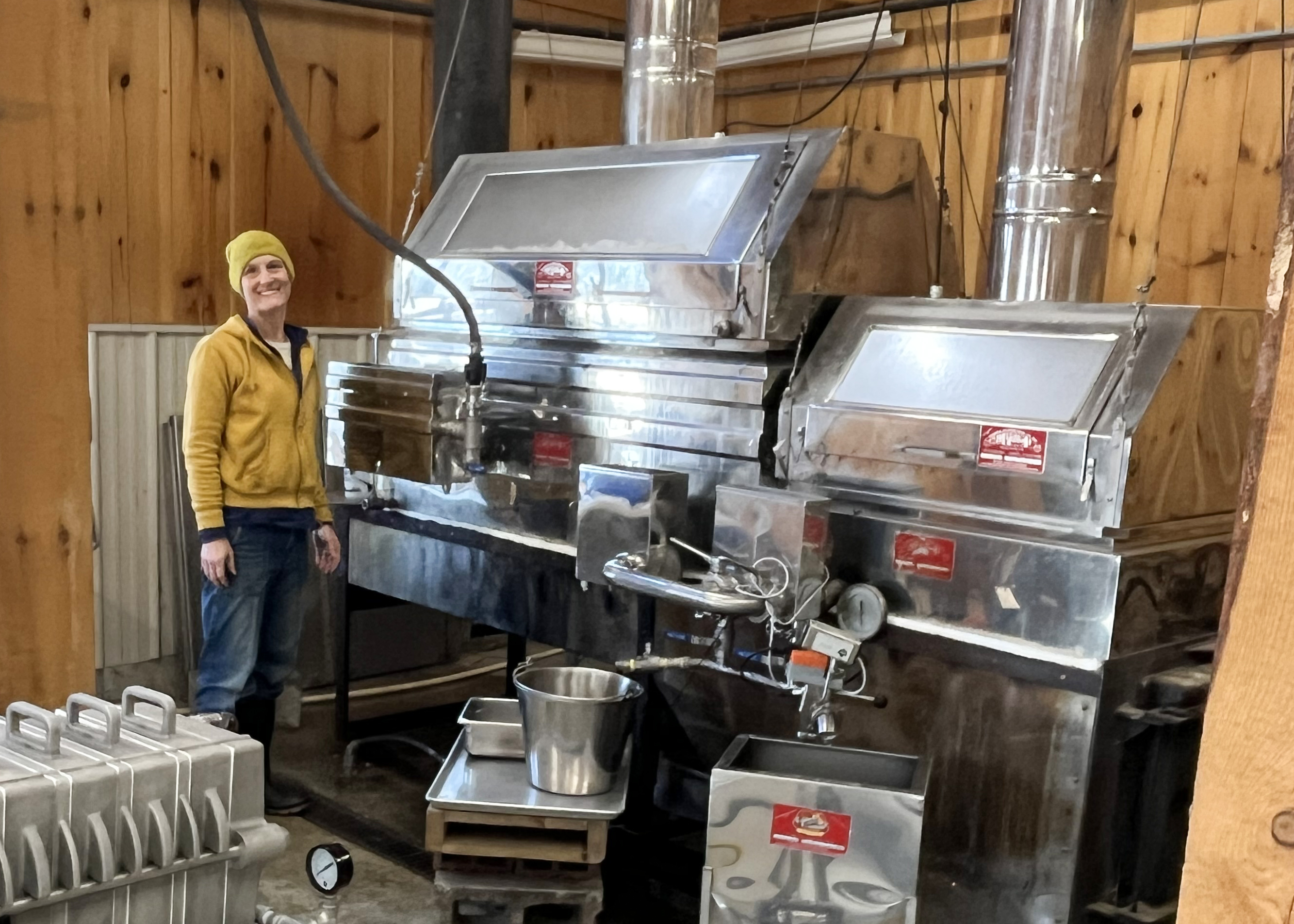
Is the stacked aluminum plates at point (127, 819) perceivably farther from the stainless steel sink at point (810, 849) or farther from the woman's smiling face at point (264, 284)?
the woman's smiling face at point (264, 284)

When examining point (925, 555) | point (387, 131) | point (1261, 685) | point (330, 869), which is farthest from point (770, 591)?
point (387, 131)

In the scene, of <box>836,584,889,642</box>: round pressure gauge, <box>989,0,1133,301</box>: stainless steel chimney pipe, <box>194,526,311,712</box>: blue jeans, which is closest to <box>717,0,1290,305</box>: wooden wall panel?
<box>989,0,1133,301</box>: stainless steel chimney pipe

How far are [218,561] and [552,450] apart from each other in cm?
85

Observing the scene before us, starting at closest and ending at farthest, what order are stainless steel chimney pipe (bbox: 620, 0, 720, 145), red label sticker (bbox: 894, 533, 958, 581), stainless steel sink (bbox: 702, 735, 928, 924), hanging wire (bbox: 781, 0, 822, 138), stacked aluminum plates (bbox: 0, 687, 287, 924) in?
stacked aluminum plates (bbox: 0, 687, 287, 924)
stainless steel sink (bbox: 702, 735, 928, 924)
red label sticker (bbox: 894, 533, 958, 581)
stainless steel chimney pipe (bbox: 620, 0, 720, 145)
hanging wire (bbox: 781, 0, 822, 138)

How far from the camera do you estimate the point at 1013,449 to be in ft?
7.26

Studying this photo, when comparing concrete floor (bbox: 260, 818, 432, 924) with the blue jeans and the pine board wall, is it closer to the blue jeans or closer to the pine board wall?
the blue jeans

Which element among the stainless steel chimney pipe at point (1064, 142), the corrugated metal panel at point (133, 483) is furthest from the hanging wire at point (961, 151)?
the corrugated metal panel at point (133, 483)

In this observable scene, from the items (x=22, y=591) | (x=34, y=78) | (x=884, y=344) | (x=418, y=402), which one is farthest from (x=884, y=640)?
(x=34, y=78)

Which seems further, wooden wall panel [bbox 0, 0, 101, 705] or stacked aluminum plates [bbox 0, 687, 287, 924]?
wooden wall panel [bbox 0, 0, 101, 705]

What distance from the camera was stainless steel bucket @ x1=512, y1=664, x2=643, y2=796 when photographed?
8.02 ft

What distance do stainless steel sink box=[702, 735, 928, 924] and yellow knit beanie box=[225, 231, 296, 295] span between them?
5.66 feet

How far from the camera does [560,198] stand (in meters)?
3.25

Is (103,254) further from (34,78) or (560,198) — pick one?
(34,78)

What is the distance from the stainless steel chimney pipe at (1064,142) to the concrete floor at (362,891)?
191cm
